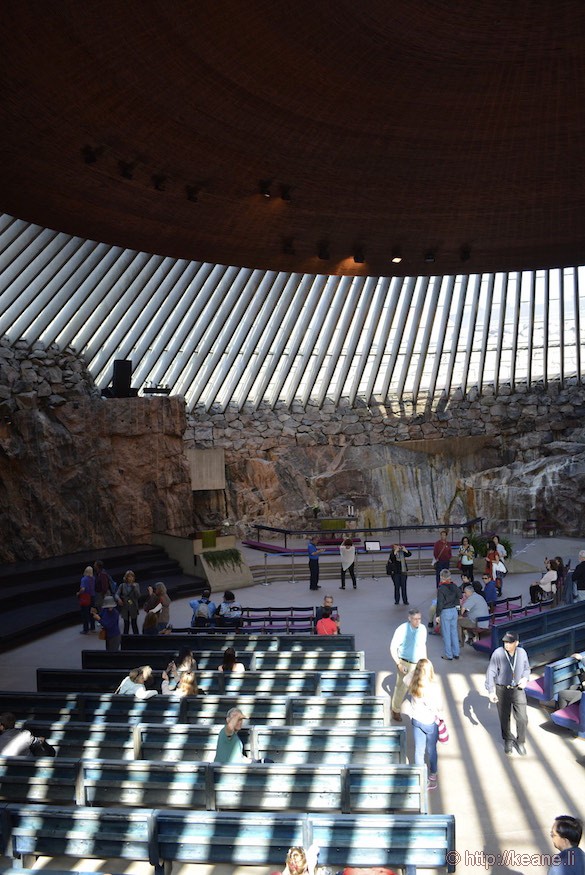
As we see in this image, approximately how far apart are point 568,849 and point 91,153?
8.89 m

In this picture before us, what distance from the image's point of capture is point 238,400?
83.6ft

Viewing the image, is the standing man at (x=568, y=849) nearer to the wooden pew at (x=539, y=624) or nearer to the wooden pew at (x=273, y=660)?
the wooden pew at (x=273, y=660)

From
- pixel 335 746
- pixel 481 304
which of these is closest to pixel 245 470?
pixel 481 304

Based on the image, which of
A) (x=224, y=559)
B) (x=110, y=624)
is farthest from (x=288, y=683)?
(x=224, y=559)

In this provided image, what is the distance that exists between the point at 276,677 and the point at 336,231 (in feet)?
25.1

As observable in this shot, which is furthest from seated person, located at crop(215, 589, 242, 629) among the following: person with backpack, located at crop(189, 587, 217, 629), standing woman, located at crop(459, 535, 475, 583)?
standing woman, located at crop(459, 535, 475, 583)

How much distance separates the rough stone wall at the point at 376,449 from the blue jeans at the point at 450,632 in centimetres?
1453

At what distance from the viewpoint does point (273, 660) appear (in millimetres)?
8391

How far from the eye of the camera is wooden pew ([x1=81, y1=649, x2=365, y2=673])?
26.9 feet

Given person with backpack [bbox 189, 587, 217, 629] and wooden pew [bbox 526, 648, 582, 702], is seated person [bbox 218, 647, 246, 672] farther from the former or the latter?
person with backpack [bbox 189, 587, 217, 629]

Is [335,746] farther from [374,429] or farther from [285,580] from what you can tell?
[374,429]

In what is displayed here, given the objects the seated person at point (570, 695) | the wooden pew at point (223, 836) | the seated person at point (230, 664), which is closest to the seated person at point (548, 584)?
the seated person at point (570, 695)

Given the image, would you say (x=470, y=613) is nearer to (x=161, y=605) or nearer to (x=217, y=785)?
(x=161, y=605)

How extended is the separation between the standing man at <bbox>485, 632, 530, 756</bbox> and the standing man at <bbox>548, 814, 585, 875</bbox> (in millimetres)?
3128
